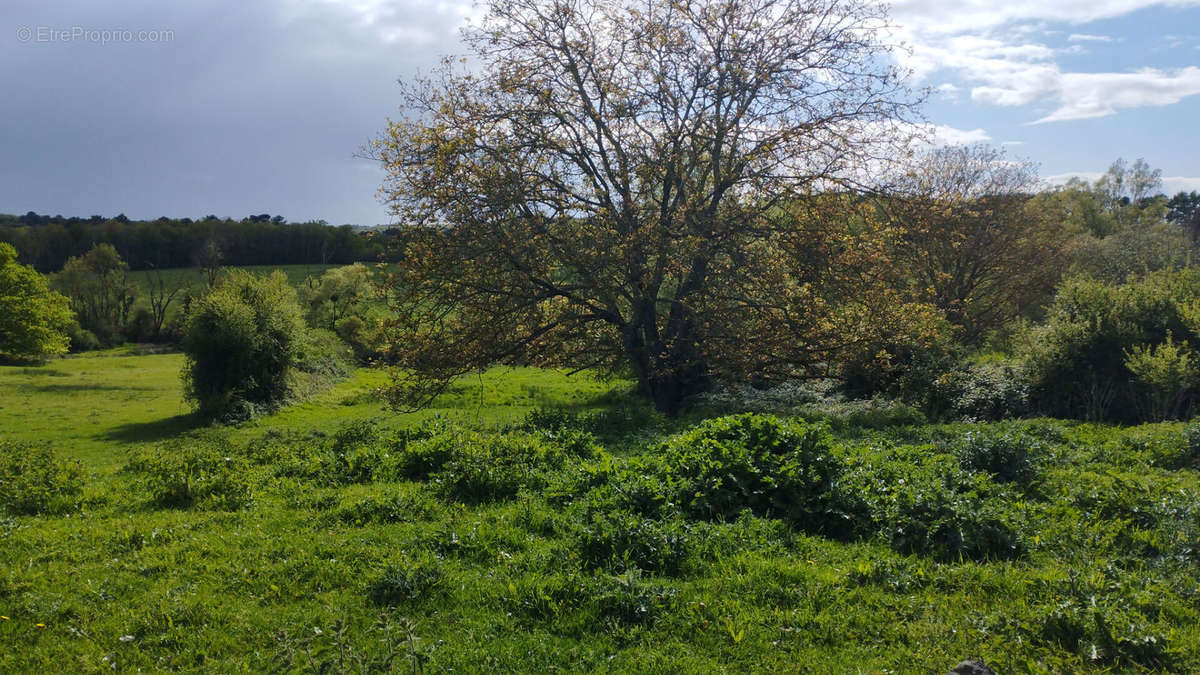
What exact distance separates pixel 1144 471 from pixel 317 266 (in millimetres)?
82938

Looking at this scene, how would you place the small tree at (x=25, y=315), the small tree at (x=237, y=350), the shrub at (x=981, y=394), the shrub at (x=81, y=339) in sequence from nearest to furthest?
1. the shrub at (x=981, y=394)
2. the small tree at (x=237, y=350)
3. the small tree at (x=25, y=315)
4. the shrub at (x=81, y=339)

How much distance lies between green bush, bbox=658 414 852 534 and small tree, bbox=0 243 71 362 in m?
50.9

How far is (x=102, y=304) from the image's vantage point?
64.9 metres

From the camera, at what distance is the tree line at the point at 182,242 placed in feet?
265

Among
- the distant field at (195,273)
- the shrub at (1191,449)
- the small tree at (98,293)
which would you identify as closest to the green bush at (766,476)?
the shrub at (1191,449)

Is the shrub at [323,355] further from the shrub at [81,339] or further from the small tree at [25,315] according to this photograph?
the shrub at [81,339]

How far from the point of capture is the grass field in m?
4.73

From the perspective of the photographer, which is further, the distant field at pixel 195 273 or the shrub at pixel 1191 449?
the distant field at pixel 195 273

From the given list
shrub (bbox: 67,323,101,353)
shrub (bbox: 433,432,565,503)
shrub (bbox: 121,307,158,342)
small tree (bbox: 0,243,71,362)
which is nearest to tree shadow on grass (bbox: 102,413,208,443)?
shrub (bbox: 433,432,565,503)

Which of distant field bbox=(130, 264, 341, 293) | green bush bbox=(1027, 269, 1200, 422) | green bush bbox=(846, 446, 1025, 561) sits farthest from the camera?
distant field bbox=(130, 264, 341, 293)

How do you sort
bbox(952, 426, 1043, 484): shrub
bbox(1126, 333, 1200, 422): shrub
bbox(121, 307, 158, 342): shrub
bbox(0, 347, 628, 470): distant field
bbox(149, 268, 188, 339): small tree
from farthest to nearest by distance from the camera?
bbox(149, 268, 188, 339): small tree → bbox(121, 307, 158, 342): shrub → bbox(0, 347, 628, 470): distant field → bbox(1126, 333, 1200, 422): shrub → bbox(952, 426, 1043, 484): shrub

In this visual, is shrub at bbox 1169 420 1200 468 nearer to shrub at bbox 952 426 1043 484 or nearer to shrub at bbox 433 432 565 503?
shrub at bbox 952 426 1043 484

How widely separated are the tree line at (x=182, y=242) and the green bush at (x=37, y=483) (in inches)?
2890

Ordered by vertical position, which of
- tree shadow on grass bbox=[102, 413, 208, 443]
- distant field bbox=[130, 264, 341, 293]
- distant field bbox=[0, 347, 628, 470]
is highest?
distant field bbox=[130, 264, 341, 293]
